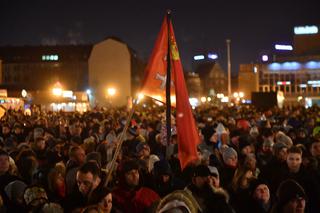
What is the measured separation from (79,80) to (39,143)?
64925 millimetres

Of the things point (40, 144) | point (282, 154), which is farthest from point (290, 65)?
point (282, 154)

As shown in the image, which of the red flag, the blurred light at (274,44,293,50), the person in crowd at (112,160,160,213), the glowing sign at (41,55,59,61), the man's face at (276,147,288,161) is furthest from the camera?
the blurred light at (274,44,293,50)

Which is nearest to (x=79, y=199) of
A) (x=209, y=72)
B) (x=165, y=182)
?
(x=165, y=182)

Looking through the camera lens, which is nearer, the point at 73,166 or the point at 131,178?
the point at 131,178

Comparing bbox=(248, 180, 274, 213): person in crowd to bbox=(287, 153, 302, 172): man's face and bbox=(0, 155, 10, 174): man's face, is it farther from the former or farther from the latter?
A: bbox=(0, 155, 10, 174): man's face

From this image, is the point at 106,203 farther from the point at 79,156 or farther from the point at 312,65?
the point at 312,65

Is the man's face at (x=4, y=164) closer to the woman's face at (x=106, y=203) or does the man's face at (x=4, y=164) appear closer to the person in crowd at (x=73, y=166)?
the person in crowd at (x=73, y=166)

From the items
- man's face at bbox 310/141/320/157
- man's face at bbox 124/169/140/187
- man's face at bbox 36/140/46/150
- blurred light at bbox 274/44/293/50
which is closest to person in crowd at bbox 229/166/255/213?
man's face at bbox 124/169/140/187

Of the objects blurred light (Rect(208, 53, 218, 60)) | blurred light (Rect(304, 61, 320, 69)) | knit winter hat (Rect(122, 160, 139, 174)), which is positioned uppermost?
blurred light (Rect(208, 53, 218, 60))

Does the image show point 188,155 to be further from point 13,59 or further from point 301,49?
point 301,49

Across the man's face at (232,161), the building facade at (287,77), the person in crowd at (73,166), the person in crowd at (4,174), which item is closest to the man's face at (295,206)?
the person in crowd at (73,166)

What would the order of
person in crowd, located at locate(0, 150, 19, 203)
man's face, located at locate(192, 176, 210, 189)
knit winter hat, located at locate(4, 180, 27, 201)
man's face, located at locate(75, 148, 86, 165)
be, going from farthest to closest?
man's face, located at locate(75, 148, 86, 165) < person in crowd, located at locate(0, 150, 19, 203) < knit winter hat, located at locate(4, 180, 27, 201) < man's face, located at locate(192, 176, 210, 189)

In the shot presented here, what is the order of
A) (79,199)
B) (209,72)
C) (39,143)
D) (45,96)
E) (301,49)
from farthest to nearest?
(209,72) < (301,49) < (45,96) < (39,143) < (79,199)

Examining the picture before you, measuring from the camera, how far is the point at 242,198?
5.55 m
